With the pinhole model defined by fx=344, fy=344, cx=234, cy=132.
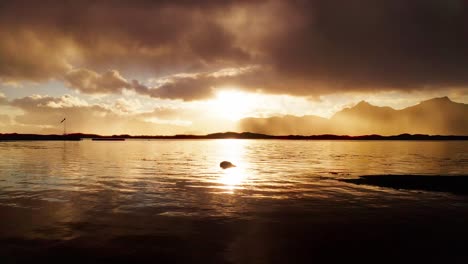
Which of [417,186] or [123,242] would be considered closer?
[123,242]

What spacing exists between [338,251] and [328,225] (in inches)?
217

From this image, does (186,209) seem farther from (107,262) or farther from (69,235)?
(107,262)

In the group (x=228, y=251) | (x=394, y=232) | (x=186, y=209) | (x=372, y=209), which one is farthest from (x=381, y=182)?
(x=228, y=251)

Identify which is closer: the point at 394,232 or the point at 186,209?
the point at 394,232

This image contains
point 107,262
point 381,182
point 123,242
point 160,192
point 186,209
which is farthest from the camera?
point 381,182

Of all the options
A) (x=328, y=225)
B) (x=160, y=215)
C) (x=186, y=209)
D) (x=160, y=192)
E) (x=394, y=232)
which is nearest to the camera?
(x=394, y=232)

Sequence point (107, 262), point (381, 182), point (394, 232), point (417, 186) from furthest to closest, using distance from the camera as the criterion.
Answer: point (381, 182), point (417, 186), point (394, 232), point (107, 262)

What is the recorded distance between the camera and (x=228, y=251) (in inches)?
741

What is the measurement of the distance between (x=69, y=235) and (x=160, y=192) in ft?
56.0

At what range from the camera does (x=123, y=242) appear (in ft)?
65.7

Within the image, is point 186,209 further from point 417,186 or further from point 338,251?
point 417,186

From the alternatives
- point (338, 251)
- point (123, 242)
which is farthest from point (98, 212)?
point (338, 251)

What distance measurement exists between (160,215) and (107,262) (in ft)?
33.6

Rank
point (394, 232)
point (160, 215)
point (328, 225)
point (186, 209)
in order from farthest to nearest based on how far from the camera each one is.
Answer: point (186, 209) → point (160, 215) → point (328, 225) → point (394, 232)
